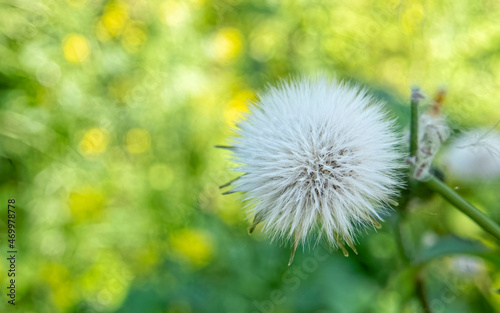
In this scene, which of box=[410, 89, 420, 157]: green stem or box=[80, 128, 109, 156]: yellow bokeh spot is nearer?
box=[410, 89, 420, 157]: green stem

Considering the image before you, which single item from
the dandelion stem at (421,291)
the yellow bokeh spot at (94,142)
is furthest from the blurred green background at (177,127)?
the dandelion stem at (421,291)

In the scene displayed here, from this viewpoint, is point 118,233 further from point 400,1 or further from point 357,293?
point 400,1

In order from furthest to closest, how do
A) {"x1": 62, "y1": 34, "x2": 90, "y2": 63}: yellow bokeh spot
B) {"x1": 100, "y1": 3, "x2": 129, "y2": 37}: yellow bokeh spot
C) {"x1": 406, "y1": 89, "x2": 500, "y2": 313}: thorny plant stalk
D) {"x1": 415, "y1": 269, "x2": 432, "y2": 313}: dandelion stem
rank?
{"x1": 100, "y1": 3, "x2": 129, "y2": 37}: yellow bokeh spot < {"x1": 62, "y1": 34, "x2": 90, "y2": 63}: yellow bokeh spot < {"x1": 415, "y1": 269, "x2": 432, "y2": 313}: dandelion stem < {"x1": 406, "y1": 89, "x2": 500, "y2": 313}: thorny plant stalk

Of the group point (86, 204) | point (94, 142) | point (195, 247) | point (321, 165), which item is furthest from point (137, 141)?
point (321, 165)

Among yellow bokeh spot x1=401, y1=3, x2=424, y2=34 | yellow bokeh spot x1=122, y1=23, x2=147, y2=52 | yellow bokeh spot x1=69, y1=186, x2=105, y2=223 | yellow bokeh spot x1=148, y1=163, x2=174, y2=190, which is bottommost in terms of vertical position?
yellow bokeh spot x1=69, y1=186, x2=105, y2=223

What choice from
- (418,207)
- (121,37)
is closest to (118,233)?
(121,37)

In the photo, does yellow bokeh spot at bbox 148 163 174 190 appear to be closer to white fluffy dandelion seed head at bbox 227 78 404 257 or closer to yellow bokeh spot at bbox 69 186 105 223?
yellow bokeh spot at bbox 69 186 105 223

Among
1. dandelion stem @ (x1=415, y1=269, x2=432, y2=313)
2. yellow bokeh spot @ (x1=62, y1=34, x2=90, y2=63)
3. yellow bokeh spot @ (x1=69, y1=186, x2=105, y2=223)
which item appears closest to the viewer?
dandelion stem @ (x1=415, y1=269, x2=432, y2=313)

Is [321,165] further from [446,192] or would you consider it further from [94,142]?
[94,142]

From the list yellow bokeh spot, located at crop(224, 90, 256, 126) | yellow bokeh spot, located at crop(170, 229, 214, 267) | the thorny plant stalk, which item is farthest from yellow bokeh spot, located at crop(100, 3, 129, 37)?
the thorny plant stalk
